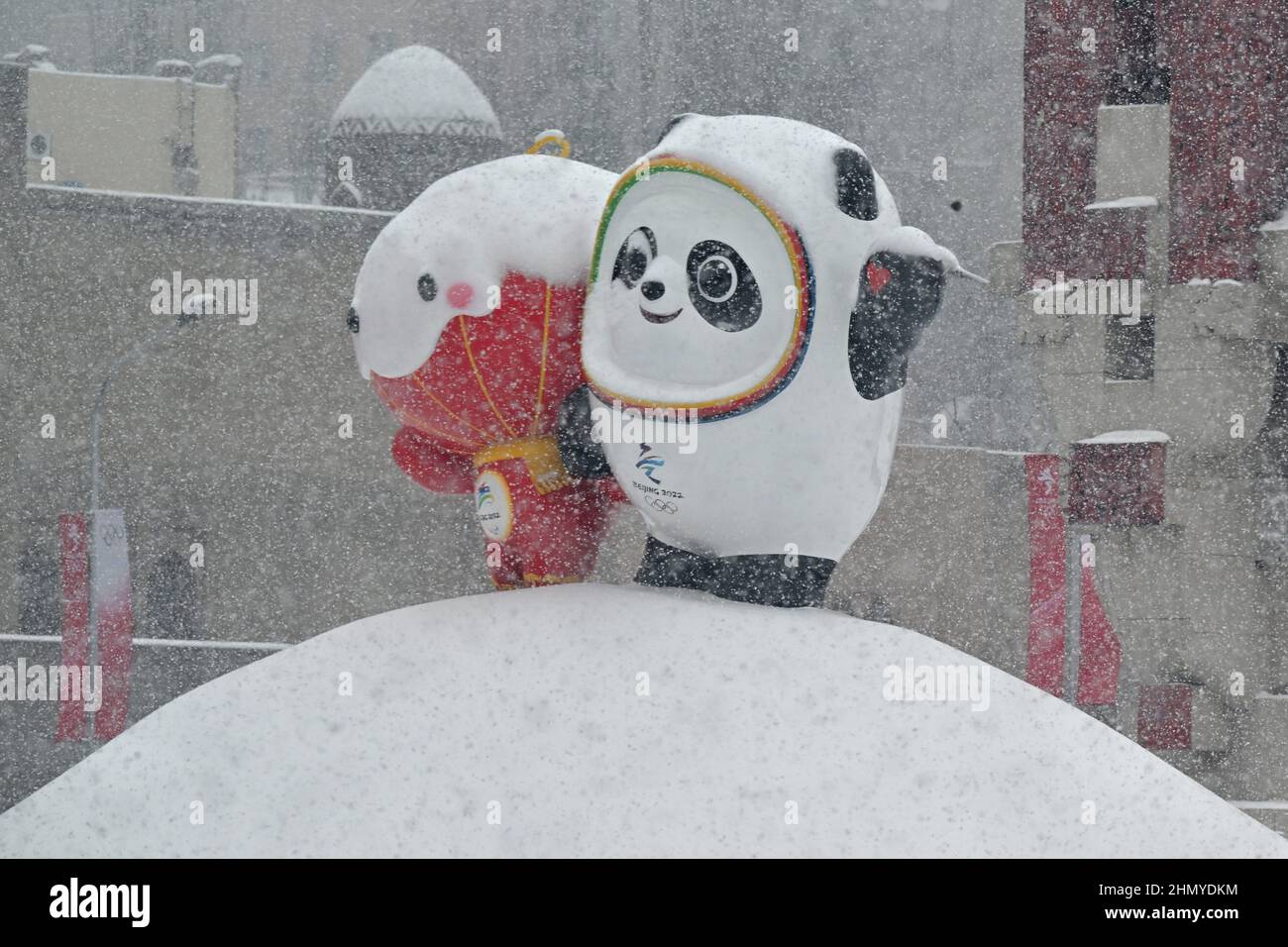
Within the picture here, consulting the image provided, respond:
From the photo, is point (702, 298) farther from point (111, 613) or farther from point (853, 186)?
point (111, 613)

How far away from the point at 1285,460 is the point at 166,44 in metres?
22.4

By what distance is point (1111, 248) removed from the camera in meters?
8.91

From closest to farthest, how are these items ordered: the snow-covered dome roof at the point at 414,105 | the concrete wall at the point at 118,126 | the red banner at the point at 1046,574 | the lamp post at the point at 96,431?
the red banner at the point at 1046,574, the lamp post at the point at 96,431, the snow-covered dome roof at the point at 414,105, the concrete wall at the point at 118,126

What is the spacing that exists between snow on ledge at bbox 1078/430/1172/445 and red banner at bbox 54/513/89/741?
23.8ft

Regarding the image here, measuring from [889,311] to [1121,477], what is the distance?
5.45 m

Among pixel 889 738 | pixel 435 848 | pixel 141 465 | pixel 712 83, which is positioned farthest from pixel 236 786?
pixel 712 83

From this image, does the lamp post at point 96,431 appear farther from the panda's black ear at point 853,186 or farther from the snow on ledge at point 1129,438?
the panda's black ear at point 853,186

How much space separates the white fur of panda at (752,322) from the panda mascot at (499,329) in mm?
157

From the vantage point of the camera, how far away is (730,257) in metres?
4.04

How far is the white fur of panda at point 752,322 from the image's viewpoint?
4035 mm

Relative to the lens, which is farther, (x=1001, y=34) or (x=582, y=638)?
(x=1001, y=34)

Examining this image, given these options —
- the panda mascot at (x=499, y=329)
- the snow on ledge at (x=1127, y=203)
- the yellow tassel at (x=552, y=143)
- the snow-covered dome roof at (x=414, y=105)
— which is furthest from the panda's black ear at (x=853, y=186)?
the snow-covered dome roof at (x=414, y=105)

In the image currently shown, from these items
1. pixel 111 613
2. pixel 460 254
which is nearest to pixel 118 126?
pixel 111 613

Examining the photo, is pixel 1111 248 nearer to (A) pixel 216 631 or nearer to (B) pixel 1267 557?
(B) pixel 1267 557
